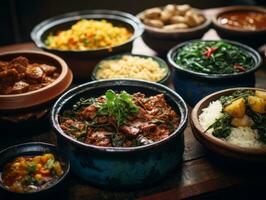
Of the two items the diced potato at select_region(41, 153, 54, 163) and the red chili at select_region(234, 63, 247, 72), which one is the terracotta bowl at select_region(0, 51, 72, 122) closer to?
the diced potato at select_region(41, 153, 54, 163)

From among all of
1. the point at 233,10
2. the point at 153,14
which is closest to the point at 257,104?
the point at 153,14

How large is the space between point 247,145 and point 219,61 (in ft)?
4.64

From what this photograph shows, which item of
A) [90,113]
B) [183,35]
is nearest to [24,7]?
[183,35]

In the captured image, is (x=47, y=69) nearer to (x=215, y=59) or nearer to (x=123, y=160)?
(x=123, y=160)

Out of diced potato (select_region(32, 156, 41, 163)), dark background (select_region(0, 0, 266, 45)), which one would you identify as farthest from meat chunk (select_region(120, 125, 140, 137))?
dark background (select_region(0, 0, 266, 45))

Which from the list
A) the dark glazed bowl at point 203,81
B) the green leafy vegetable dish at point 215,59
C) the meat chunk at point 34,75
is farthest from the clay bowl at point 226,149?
the meat chunk at point 34,75

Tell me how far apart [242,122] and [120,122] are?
1.06 m

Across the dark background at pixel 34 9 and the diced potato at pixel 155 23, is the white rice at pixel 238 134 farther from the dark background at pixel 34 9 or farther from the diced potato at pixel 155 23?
the dark background at pixel 34 9

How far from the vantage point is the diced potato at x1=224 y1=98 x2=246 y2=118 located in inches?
137

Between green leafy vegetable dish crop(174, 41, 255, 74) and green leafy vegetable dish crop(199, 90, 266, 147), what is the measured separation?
849 millimetres

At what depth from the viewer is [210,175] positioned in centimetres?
350

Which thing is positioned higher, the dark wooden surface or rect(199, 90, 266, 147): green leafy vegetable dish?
rect(199, 90, 266, 147): green leafy vegetable dish

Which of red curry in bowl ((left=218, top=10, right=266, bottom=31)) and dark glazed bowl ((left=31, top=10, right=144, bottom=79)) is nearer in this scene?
dark glazed bowl ((left=31, top=10, right=144, bottom=79))

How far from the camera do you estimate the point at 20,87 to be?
3.96 m
